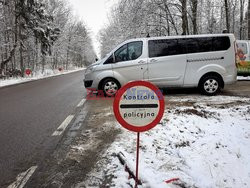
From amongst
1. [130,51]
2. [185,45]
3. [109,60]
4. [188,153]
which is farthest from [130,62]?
[188,153]

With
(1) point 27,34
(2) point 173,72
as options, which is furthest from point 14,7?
(2) point 173,72

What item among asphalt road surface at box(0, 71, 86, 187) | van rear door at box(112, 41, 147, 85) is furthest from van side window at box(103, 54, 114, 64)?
asphalt road surface at box(0, 71, 86, 187)

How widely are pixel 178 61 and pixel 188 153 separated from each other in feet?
15.2

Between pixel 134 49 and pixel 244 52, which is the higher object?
pixel 244 52

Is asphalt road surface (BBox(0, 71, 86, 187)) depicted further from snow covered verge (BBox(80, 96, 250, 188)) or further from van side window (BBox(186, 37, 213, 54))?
van side window (BBox(186, 37, 213, 54))

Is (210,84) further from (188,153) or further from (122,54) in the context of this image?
(188,153)

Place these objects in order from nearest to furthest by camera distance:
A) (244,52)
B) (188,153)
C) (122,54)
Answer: (188,153), (122,54), (244,52)

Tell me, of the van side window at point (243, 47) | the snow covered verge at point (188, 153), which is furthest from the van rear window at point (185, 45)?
the van side window at point (243, 47)

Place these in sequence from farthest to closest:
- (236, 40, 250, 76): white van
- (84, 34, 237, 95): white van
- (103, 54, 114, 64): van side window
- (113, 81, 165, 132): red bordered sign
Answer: (236, 40, 250, 76): white van
(103, 54, 114, 64): van side window
(84, 34, 237, 95): white van
(113, 81, 165, 132): red bordered sign

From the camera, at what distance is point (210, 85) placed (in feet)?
23.6

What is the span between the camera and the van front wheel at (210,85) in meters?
7.15

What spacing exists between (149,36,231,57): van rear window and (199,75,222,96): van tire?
3.35 ft

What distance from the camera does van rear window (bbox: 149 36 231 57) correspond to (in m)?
7.05

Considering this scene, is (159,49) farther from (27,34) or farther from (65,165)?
(27,34)
